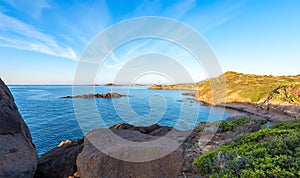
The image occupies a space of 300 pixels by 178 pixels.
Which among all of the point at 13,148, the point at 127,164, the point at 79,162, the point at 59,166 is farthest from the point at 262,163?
the point at 13,148

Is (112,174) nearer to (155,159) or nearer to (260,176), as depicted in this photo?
(155,159)

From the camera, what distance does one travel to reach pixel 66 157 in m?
7.99

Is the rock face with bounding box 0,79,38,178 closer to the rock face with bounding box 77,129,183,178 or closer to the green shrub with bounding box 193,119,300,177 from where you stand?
the rock face with bounding box 77,129,183,178

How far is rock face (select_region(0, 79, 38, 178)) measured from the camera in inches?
227

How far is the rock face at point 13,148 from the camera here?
5.76 m

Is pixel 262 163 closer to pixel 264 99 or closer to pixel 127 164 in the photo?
pixel 127 164

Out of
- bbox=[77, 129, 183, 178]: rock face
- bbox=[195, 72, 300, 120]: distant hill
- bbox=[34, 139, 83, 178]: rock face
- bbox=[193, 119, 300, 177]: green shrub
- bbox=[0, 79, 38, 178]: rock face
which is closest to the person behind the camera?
bbox=[193, 119, 300, 177]: green shrub

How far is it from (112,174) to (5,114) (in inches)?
244

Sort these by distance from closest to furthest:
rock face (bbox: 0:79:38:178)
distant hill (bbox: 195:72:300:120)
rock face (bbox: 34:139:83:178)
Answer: rock face (bbox: 0:79:38:178) < rock face (bbox: 34:139:83:178) < distant hill (bbox: 195:72:300:120)

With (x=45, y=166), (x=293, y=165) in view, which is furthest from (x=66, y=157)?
(x=293, y=165)

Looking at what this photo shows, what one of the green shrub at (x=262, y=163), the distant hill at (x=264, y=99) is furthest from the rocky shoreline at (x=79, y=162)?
the distant hill at (x=264, y=99)

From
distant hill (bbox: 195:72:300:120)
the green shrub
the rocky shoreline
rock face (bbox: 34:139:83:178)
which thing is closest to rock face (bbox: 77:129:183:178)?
the rocky shoreline

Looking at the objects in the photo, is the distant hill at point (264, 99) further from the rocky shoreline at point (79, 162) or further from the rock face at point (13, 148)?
the rock face at point (13, 148)

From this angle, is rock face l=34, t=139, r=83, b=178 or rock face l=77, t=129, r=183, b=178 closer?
rock face l=77, t=129, r=183, b=178
